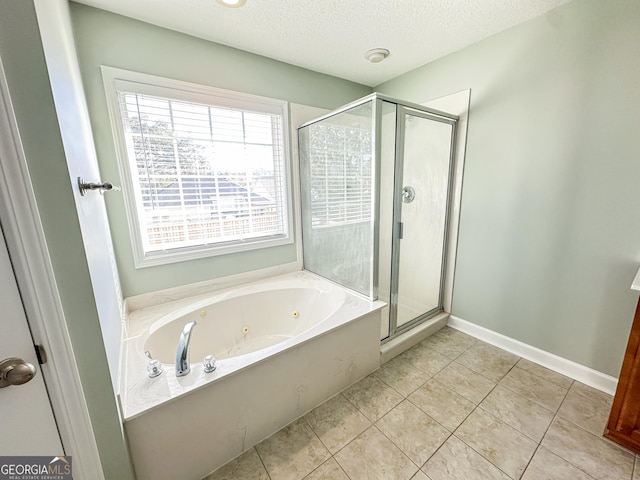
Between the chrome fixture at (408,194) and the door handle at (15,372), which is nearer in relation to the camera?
the door handle at (15,372)

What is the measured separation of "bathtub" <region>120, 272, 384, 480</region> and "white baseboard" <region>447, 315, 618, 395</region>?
3.28 ft

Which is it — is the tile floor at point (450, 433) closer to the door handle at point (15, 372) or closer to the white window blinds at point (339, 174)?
the door handle at point (15, 372)

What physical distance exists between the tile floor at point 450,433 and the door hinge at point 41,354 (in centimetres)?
97

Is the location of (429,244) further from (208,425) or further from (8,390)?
(8,390)

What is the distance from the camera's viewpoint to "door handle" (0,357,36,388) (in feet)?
2.05

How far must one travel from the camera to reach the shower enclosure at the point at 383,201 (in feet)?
5.85

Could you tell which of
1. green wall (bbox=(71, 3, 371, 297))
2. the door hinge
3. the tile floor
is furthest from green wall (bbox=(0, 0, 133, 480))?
green wall (bbox=(71, 3, 371, 297))

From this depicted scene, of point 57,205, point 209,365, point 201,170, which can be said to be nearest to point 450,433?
point 209,365

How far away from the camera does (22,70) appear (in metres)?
0.65

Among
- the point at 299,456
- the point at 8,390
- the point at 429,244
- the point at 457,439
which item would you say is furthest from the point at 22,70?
the point at 429,244

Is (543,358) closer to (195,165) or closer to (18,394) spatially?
(18,394)

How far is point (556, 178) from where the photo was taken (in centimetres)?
166

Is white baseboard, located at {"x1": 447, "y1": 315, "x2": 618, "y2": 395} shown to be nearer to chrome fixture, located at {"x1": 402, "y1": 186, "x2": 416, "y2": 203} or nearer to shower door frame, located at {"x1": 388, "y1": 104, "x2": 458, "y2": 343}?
shower door frame, located at {"x1": 388, "y1": 104, "x2": 458, "y2": 343}

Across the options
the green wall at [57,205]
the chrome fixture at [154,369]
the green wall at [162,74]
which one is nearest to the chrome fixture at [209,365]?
the chrome fixture at [154,369]
